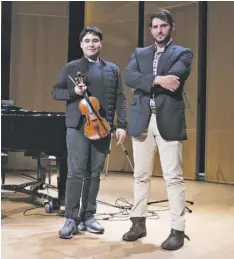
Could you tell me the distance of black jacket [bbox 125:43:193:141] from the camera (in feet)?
8.96

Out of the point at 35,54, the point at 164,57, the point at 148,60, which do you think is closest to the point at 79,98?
the point at 148,60

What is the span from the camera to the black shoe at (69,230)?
2.99 m

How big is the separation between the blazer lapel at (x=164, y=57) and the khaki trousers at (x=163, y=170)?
29cm

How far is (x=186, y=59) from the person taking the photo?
276 cm

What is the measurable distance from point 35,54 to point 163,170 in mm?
5421

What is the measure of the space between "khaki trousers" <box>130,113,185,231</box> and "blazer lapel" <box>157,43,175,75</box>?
290mm

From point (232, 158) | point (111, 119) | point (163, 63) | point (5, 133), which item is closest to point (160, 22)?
point (163, 63)

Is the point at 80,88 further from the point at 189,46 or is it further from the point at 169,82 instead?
the point at 189,46

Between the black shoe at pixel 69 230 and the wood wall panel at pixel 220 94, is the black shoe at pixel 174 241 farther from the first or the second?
the wood wall panel at pixel 220 94

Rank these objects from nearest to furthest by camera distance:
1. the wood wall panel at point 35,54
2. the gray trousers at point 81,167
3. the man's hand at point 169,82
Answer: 1. the man's hand at point 169,82
2. the gray trousers at point 81,167
3. the wood wall panel at point 35,54

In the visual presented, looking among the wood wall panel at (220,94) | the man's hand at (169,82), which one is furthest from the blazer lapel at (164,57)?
the wood wall panel at (220,94)

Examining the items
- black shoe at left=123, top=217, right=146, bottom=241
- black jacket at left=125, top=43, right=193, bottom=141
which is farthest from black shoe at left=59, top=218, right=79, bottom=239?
black jacket at left=125, top=43, right=193, bottom=141

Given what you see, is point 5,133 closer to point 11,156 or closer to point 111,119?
point 111,119

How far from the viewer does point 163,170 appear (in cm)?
282
